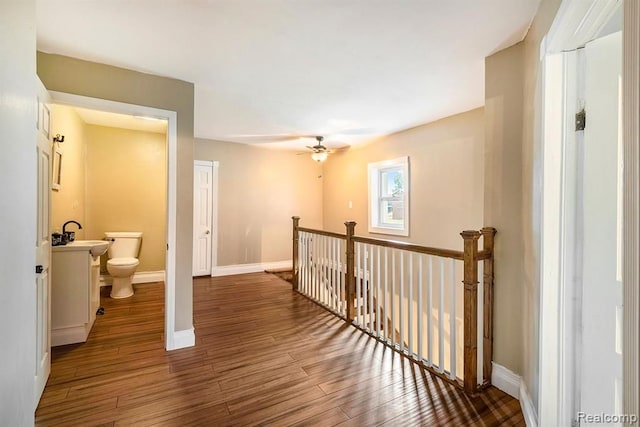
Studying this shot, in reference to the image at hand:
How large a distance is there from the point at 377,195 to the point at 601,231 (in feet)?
13.0

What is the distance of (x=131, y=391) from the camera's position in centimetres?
192

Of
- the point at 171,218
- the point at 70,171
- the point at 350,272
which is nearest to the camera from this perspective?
the point at 171,218

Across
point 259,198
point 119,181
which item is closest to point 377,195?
point 259,198

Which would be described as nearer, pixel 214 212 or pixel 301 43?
pixel 301 43

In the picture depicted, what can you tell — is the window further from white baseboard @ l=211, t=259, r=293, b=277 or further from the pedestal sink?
the pedestal sink

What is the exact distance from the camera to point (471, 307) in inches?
76.9

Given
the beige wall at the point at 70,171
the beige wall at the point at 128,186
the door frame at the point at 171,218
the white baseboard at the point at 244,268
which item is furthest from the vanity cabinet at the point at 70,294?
the white baseboard at the point at 244,268

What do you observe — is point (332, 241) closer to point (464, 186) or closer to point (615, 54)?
point (464, 186)

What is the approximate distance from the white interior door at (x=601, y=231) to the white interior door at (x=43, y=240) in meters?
2.93

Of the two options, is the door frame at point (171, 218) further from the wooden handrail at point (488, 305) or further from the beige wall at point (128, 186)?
the wooden handrail at point (488, 305)

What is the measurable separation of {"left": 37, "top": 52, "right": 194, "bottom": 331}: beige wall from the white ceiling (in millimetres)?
93

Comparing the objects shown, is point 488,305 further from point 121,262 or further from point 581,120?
point 121,262

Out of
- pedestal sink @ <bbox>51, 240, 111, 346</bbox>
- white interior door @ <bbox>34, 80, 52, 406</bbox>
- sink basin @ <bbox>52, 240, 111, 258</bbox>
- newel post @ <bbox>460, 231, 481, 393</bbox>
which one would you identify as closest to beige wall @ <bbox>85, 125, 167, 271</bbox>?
sink basin @ <bbox>52, 240, 111, 258</bbox>

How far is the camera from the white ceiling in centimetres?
168
